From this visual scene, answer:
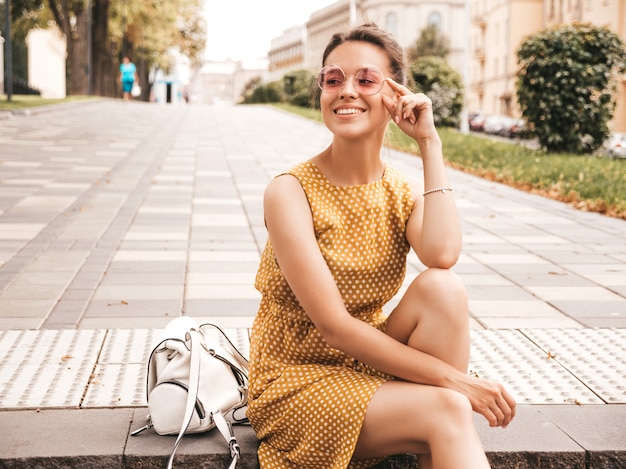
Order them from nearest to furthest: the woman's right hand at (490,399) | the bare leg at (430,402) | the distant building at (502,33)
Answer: the bare leg at (430,402) → the woman's right hand at (490,399) → the distant building at (502,33)

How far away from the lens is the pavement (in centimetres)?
295

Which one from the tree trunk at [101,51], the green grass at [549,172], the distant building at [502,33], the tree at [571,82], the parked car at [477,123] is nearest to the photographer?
the green grass at [549,172]

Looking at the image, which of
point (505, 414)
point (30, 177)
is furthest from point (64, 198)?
point (505, 414)

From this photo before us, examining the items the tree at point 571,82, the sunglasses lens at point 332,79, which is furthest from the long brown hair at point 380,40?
the tree at point 571,82

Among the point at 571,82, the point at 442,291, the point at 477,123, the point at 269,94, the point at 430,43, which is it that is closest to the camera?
the point at 442,291

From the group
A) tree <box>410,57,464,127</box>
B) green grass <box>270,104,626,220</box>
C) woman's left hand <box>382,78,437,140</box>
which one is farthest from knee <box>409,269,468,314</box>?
tree <box>410,57,464,127</box>

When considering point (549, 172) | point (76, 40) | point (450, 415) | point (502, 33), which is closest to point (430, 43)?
point (502, 33)

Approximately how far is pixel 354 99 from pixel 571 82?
12.8m

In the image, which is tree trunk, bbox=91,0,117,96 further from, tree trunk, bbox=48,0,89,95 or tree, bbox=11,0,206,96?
tree trunk, bbox=48,0,89,95

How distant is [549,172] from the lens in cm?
1166

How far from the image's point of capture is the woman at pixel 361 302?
2566mm

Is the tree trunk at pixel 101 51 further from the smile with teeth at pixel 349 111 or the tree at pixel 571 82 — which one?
the smile with teeth at pixel 349 111

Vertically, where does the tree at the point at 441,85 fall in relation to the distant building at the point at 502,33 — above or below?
below

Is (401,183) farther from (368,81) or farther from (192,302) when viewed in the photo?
(192,302)
